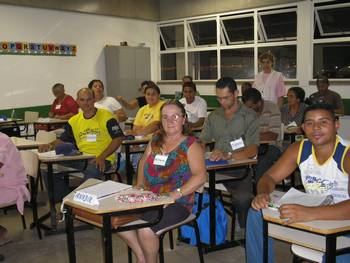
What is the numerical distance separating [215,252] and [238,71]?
6.59 meters

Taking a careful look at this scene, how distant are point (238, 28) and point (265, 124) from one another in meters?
5.41

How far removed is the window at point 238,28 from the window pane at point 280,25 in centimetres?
36

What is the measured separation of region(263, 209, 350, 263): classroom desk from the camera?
184cm

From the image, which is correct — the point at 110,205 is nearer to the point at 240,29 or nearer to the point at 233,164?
the point at 233,164

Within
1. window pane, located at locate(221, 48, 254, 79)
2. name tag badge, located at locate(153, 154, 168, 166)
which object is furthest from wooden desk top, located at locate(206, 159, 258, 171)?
window pane, located at locate(221, 48, 254, 79)

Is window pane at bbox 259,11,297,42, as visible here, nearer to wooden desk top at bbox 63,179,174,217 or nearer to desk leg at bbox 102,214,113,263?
wooden desk top at bbox 63,179,174,217

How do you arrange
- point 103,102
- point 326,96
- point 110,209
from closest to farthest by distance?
1. point 110,209
2. point 103,102
3. point 326,96

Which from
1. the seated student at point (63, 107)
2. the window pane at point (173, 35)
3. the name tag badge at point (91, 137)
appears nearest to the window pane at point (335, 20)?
the window pane at point (173, 35)

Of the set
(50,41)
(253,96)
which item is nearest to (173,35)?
(50,41)

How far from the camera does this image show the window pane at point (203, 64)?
10.0 m

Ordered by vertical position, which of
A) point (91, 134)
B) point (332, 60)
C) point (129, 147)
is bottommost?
point (129, 147)

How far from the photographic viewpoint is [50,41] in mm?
8562

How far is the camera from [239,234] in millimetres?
3922

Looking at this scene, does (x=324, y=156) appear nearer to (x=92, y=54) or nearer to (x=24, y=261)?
(x=24, y=261)
